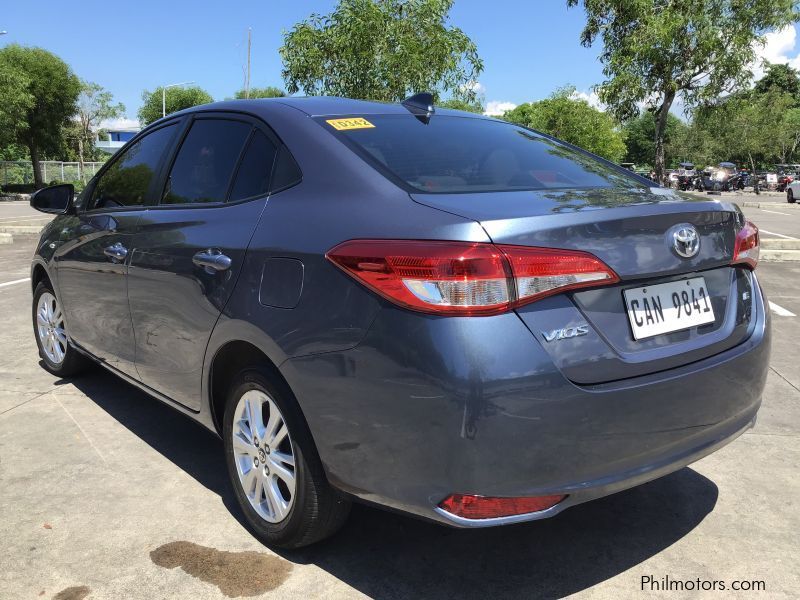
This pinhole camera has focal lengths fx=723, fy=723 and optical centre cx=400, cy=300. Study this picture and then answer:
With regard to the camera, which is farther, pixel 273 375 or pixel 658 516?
pixel 658 516

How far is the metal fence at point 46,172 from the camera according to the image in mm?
39719

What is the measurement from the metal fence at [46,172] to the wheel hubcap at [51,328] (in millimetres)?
39425

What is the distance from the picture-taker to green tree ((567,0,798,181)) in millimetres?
13383

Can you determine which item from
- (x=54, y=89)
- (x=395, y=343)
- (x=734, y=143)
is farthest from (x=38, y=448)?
(x=734, y=143)

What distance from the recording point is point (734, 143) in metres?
51.5

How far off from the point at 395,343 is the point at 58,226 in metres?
3.31

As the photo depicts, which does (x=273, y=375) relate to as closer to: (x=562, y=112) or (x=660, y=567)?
(x=660, y=567)

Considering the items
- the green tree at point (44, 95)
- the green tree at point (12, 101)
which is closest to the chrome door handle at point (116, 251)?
the green tree at point (12, 101)

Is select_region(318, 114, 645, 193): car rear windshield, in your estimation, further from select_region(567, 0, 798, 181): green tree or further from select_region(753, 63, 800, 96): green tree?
select_region(753, 63, 800, 96): green tree

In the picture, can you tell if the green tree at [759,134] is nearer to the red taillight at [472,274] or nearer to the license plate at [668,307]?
the license plate at [668,307]

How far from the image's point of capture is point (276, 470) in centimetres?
257

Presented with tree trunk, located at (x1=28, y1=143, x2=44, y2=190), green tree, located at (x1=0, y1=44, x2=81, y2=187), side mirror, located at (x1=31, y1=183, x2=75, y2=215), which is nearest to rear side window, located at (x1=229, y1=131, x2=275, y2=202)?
side mirror, located at (x1=31, y1=183, x2=75, y2=215)

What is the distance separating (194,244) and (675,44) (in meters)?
13.4

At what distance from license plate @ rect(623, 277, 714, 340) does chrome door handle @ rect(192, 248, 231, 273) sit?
141cm
